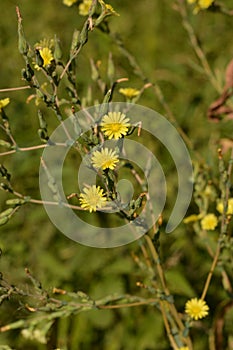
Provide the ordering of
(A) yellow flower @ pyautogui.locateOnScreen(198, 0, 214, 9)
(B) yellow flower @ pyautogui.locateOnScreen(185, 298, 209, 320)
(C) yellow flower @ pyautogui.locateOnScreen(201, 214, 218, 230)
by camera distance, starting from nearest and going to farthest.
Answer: (B) yellow flower @ pyautogui.locateOnScreen(185, 298, 209, 320), (C) yellow flower @ pyautogui.locateOnScreen(201, 214, 218, 230), (A) yellow flower @ pyautogui.locateOnScreen(198, 0, 214, 9)

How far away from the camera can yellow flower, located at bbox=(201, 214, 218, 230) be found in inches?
39.9

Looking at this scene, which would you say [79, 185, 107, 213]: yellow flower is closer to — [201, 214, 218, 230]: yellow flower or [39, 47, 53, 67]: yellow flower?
[39, 47, 53, 67]: yellow flower

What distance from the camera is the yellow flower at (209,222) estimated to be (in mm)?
1013

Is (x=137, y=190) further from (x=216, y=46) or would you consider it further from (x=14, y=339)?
(x=216, y=46)

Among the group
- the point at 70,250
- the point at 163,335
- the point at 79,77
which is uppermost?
the point at 79,77

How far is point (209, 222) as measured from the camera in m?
1.02

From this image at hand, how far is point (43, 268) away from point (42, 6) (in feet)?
3.81

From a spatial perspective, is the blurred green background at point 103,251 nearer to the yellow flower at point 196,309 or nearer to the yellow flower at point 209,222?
the yellow flower at point 209,222

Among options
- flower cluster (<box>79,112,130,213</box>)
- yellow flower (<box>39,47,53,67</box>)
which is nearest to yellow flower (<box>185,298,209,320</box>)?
flower cluster (<box>79,112,130,213</box>)

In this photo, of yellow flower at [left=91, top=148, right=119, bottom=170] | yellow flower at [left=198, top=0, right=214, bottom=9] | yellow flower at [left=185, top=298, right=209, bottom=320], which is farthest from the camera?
yellow flower at [left=198, top=0, right=214, bottom=9]

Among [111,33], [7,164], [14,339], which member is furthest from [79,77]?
[14,339]

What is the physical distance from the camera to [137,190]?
1.44 meters

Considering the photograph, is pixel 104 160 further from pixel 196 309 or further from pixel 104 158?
pixel 196 309

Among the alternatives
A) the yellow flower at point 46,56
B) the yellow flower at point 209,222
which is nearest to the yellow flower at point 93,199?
the yellow flower at point 46,56
